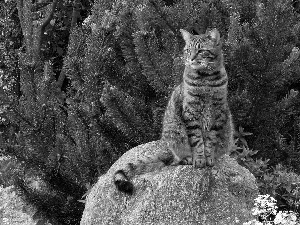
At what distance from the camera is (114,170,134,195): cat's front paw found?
15.8ft

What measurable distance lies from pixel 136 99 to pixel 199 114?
1.85 m

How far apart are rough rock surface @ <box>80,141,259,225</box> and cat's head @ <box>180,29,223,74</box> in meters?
0.82

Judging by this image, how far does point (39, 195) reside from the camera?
630 centimetres

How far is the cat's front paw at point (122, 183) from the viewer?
4824 mm

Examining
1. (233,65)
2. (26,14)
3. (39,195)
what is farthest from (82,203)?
(26,14)

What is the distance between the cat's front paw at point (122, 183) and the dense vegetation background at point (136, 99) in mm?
1270

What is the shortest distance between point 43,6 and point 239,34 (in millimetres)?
4180

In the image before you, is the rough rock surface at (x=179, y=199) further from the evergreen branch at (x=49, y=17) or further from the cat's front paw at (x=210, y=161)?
the evergreen branch at (x=49, y=17)

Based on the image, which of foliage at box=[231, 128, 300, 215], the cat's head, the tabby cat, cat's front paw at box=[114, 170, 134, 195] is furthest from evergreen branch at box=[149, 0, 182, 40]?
cat's front paw at box=[114, 170, 134, 195]

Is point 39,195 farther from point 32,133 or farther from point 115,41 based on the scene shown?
point 115,41

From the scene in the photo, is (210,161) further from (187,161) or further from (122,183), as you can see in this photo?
(122,183)

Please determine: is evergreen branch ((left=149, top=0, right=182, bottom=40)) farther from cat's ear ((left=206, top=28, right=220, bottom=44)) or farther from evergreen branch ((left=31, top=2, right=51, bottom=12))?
evergreen branch ((left=31, top=2, right=51, bottom=12))

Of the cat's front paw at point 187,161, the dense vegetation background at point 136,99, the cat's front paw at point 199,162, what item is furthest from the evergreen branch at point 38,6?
the cat's front paw at point 199,162

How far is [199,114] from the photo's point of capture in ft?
15.6
